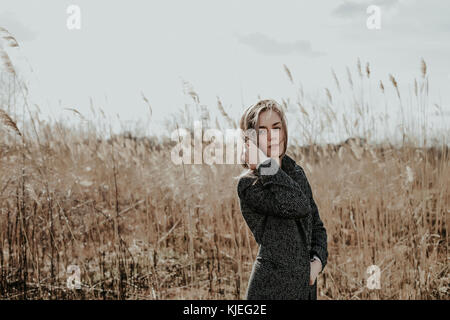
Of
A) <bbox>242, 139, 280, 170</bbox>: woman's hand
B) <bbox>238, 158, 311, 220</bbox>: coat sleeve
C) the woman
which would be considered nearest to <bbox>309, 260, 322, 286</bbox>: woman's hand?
the woman

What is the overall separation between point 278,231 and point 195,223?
4.84ft

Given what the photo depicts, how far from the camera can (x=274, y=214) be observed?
1.08m

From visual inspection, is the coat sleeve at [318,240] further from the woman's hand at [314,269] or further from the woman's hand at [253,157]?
the woman's hand at [253,157]

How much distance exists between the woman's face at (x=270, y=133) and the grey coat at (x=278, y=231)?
0.12ft

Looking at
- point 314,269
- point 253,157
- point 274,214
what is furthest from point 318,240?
point 253,157

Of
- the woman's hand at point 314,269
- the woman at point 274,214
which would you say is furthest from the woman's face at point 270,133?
the woman's hand at point 314,269

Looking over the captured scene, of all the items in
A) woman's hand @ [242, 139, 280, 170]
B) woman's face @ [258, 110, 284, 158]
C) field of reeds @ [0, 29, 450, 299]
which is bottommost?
field of reeds @ [0, 29, 450, 299]

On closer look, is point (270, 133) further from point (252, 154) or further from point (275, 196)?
point (275, 196)

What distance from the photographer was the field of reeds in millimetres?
1937

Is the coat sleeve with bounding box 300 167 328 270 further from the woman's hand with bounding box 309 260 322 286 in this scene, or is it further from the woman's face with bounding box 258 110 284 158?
the woman's face with bounding box 258 110 284 158

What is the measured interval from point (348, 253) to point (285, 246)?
1.30m

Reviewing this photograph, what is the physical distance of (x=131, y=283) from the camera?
1.96m
